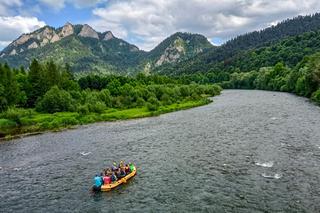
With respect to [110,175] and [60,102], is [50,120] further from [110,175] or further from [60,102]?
[110,175]

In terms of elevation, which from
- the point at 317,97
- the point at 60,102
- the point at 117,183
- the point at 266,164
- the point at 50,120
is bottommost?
the point at 117,183

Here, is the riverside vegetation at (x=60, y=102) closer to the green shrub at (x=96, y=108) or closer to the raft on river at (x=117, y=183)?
the green shrub at (x=96, y=108)

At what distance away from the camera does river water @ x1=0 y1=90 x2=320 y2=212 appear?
43000 millimetres

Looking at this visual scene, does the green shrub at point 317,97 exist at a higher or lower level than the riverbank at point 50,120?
higher

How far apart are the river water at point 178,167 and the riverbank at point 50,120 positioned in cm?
925

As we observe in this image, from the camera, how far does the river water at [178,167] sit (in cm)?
4300

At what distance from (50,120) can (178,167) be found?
212 feet

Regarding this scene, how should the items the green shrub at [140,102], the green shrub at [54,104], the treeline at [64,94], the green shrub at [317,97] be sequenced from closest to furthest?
the treeline at [64,94]
the green shrub at [54,104]
the green shrub at [317,97]
the green shrub at [140,102]

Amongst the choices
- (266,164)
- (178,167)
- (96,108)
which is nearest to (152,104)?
(96,108)

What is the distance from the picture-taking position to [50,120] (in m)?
109

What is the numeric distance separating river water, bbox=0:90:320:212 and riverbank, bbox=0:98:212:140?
9246 millimetres

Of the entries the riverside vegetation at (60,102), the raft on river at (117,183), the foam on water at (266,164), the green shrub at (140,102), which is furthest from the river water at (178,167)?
the green shrub at (140,102)

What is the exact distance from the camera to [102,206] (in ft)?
142

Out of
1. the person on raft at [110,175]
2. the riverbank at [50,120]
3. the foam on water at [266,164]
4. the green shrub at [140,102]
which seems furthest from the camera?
the green shrub at [140,102]
